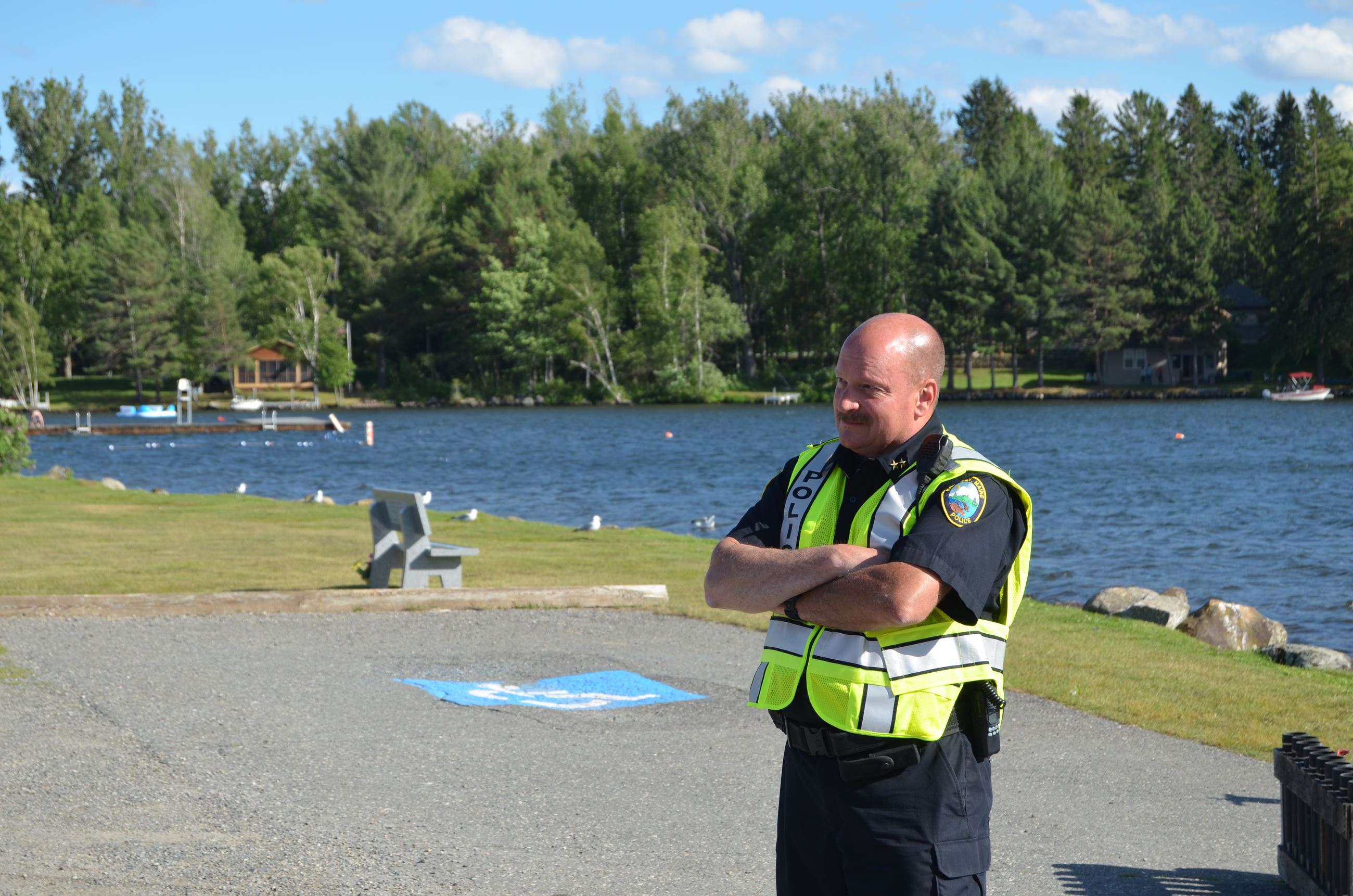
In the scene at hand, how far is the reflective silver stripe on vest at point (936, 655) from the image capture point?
3.20 meters

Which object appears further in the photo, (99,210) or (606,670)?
(99,210)

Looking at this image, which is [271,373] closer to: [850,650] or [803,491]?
[803,491]

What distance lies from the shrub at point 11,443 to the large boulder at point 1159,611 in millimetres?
23428

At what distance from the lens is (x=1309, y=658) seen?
11.8 m

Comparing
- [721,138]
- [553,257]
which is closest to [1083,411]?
[721,138]

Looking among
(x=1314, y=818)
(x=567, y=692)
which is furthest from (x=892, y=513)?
(x=567, y=692)

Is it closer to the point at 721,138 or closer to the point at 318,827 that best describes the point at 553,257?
the point at 721,138

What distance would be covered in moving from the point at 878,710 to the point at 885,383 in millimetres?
780

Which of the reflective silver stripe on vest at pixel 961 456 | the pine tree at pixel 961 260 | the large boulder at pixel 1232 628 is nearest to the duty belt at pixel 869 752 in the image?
the reflective silver stripe on vest at pixel 961 456

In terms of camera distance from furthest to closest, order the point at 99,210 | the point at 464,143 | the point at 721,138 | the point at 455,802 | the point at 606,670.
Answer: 1. the point at 464,143
2. the point at 99,210
3. the point at 721,138
4. the point at 606,670
5. the point at 455,802

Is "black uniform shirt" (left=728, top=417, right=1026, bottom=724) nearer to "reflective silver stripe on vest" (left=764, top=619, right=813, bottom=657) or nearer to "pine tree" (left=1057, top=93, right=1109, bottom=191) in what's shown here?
"reflective silver stripe on vest" (left=764, top=619, right=813, bottom=657)

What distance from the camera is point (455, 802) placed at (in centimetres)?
641

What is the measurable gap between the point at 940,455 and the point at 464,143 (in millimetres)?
115595

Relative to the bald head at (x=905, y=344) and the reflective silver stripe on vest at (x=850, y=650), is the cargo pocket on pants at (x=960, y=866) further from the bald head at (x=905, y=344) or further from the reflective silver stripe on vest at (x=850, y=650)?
the bald head at (x=905, y=344)
